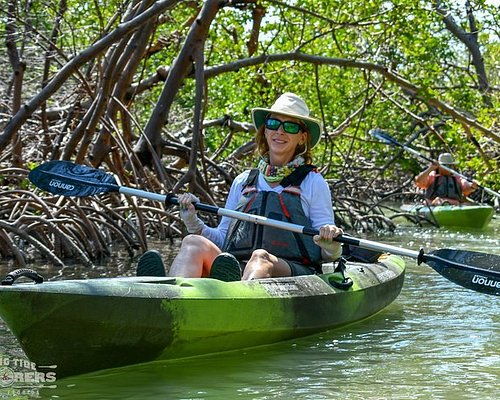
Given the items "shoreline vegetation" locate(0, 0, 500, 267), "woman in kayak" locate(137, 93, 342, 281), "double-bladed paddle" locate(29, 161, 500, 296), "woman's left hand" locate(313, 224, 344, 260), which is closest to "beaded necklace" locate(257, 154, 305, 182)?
"woman in kayak" locate(137, 93, 342, 281)

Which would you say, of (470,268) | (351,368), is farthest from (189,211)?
(470,268)

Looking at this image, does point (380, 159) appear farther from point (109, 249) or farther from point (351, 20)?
point (109, 249)

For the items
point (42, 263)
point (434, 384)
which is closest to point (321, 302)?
point (434, 384)

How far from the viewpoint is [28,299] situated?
13.0 ft

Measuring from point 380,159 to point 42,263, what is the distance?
941cm

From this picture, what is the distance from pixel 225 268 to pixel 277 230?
67 cm

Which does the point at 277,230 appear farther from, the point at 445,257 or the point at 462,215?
the point at 462,215

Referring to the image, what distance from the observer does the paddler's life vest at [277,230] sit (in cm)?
547

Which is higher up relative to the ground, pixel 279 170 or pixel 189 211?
pixel 279 170

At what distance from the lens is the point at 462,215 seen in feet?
43.4

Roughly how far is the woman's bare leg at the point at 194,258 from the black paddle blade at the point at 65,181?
0.94m

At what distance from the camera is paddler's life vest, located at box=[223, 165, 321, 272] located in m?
5.47

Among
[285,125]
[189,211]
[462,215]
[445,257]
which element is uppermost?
[285,125]

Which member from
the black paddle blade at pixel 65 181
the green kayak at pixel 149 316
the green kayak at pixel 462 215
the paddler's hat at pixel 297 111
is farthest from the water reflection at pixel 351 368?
the green kayak at pixel 462 215
